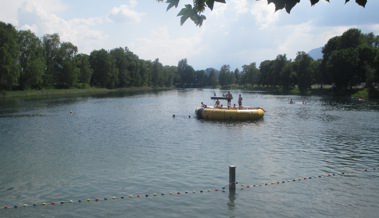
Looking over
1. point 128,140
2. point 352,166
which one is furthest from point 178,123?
point 352,166

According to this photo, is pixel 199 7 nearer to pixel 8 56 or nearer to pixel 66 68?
pixel 8 56

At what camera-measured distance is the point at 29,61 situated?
96750mm

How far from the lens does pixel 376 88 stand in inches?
3403

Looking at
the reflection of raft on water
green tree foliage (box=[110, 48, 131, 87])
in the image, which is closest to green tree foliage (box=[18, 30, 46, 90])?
green tree foliage (box=[110, 48, 131, 87])

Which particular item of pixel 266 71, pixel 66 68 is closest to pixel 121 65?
pixel 66 68

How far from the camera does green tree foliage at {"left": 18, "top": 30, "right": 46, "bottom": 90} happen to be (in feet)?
310

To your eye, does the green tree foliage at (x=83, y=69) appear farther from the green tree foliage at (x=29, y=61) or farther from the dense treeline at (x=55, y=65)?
the green tree foliage at (x=29, y=61)

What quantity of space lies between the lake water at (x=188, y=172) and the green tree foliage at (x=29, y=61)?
203ft

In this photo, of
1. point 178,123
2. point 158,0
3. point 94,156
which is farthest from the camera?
point 178,123

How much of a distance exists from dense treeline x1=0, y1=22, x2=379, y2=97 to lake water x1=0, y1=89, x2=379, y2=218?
56691mm

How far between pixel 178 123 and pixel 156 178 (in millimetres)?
24484

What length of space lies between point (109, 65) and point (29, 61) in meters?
48.9

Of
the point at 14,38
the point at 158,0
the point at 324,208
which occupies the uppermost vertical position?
the point at 14,38

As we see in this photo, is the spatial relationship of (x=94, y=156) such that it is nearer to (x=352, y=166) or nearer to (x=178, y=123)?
(x=352, y=166)
